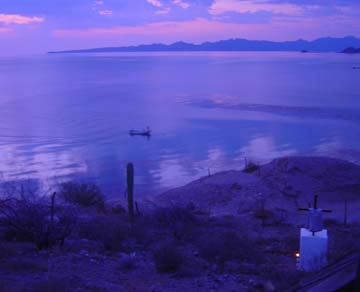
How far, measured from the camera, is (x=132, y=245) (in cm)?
1029

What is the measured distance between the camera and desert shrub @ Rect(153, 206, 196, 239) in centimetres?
1151

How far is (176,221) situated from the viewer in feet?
40.3

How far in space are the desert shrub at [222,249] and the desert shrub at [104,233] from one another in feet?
4.66

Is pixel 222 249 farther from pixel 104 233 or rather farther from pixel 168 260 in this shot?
pixel 104 233

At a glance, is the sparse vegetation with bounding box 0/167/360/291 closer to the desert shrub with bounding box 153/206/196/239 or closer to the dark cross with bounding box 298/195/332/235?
the desert shrub with bounding box 153/206/196/239

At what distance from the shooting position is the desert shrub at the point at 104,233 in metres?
9.64

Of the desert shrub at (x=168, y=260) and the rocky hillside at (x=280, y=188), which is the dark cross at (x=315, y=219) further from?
the rocky hillside at (x=280, y=188)

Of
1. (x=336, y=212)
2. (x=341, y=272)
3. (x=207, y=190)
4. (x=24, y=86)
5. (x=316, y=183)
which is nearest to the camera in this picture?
(x=341, y=272)

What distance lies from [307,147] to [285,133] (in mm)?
5645

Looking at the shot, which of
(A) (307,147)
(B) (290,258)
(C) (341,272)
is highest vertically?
(C) (341,272)

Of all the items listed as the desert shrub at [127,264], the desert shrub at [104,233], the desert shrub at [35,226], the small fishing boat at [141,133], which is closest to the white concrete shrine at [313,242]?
the desert shrub at [127,264]

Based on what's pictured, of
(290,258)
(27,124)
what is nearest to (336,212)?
(290,258)

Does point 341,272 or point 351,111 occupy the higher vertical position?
point 341,272

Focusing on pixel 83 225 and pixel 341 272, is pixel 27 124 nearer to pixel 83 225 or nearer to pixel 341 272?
pixel 83 225
